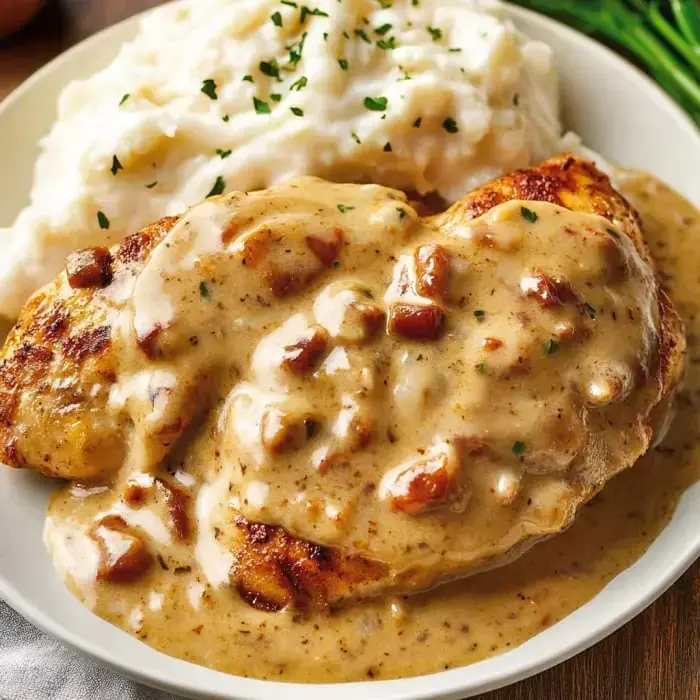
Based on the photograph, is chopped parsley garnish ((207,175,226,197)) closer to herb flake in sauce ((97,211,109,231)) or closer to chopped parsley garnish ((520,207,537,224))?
herb flake in sauce ((97,211,109,231))

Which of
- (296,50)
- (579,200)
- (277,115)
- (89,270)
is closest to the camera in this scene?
(89,270)

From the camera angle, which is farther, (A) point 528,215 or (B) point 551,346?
(A) point 528,215

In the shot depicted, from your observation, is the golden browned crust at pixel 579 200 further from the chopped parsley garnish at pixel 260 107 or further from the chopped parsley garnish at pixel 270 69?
the chopped parsley garnish at pixel 270 69

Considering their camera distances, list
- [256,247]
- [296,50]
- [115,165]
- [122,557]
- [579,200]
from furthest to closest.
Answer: [296,50], [115,165], [579,200], [256,247], [122,557]

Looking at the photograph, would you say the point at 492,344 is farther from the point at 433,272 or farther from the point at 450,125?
the point at 450,125

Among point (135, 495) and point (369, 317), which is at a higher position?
point (369, 317)

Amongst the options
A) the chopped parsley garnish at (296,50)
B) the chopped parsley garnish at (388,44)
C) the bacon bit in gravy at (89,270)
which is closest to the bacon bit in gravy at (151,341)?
the bacon bit in gravy at (89,270)

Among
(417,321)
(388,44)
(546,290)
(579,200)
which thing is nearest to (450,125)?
(388,44)

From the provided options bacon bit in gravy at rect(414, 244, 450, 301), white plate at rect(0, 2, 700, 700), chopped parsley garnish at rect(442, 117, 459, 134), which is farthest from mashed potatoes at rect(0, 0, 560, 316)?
bacon bit in gravy at rect(414, 244, 450, 301)
